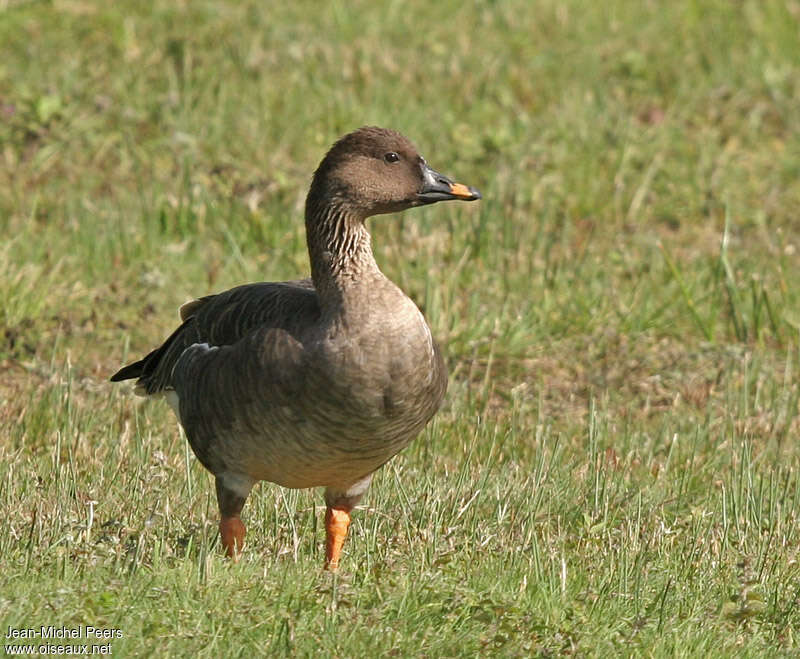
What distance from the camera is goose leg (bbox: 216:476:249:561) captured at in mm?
5730

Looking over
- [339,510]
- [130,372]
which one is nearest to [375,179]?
[339,510]

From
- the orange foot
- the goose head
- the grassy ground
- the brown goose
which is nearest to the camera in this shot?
the grassy ground

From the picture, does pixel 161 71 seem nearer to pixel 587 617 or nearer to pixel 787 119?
pixel 787 119

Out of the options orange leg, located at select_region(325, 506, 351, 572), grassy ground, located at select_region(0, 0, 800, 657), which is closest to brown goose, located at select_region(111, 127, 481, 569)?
orange leg, located at select_region(325, 506, 351, 572)

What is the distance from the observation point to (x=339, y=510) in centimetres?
581

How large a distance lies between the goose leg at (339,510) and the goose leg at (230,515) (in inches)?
13.6

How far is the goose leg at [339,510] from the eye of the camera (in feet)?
18.8

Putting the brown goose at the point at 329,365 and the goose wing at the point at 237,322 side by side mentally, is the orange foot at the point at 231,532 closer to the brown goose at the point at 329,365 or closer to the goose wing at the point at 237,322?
the brown goose at the point at 329,365

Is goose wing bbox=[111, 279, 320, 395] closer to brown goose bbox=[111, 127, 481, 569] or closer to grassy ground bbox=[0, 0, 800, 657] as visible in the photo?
brown goose bbox=[111, 127, 481, 569]

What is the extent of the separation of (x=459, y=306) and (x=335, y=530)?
3196 mm

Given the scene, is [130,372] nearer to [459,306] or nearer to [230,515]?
[230,515]

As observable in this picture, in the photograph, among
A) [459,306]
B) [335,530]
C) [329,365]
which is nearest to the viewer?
[329,365]

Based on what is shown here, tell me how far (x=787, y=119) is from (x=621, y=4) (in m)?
2.13

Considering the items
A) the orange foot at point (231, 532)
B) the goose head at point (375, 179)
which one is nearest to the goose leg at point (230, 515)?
the orange foot at point (231, 532)
